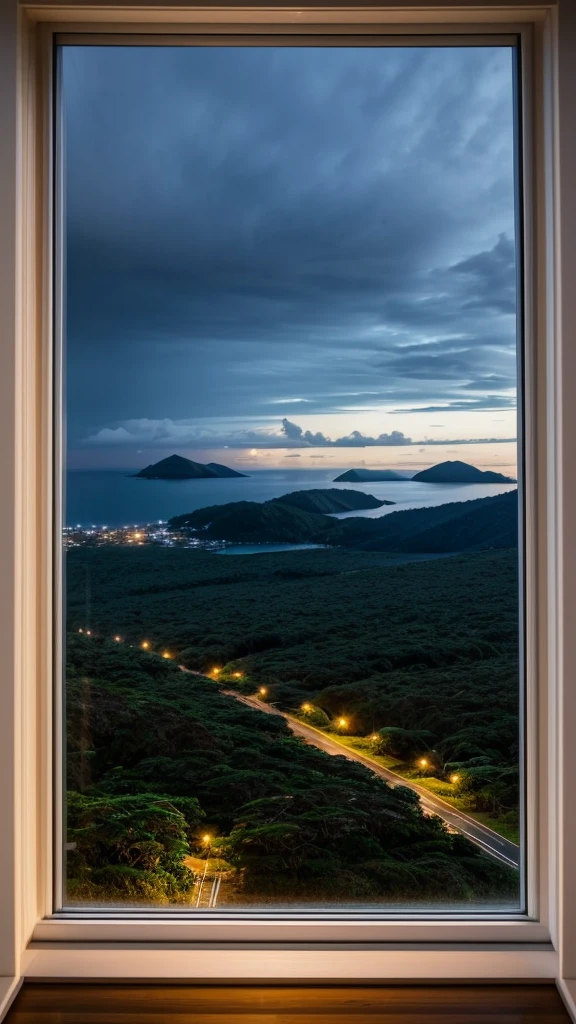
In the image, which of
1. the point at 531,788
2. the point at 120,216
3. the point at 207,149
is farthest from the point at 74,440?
the point at 531,788

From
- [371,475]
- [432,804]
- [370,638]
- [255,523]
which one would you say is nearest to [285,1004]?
[432,804]

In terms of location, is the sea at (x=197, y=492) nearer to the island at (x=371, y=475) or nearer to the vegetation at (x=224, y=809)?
the island at (x=371, y=475)

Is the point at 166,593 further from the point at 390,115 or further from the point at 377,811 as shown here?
the point at 390,115

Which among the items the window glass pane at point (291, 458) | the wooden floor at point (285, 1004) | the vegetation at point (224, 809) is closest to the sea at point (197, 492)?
the window glass pane at point (291, 458)

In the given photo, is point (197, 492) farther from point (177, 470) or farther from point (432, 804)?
point (432, 804)

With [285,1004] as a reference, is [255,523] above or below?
above

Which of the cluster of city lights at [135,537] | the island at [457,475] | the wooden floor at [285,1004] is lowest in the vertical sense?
the wooden floor at [285,1004]
